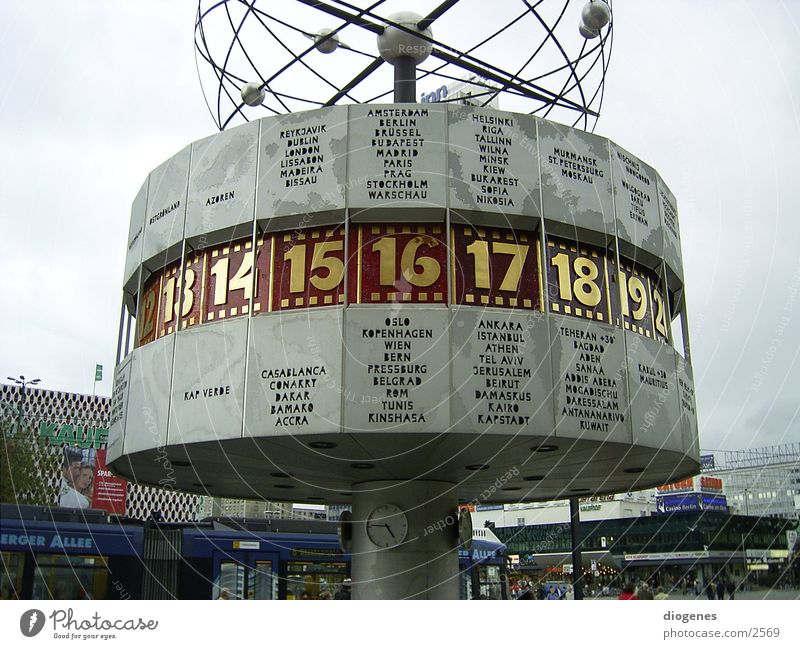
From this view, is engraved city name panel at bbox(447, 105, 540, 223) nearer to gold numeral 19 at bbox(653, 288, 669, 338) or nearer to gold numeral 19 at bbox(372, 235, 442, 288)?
gold numeral 19 at bbox(372, 235, 442, 288)

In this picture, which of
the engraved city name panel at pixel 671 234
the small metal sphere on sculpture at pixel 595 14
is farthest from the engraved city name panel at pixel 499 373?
the small metal sphere on sculpture at pixel 595 14

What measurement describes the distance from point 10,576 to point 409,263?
929cm

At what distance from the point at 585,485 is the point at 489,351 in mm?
7634

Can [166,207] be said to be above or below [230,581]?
above

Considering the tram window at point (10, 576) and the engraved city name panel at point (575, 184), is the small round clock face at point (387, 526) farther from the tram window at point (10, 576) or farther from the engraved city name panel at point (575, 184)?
the tram window at point (10, 576)

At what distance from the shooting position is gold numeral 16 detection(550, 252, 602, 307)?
13.4m

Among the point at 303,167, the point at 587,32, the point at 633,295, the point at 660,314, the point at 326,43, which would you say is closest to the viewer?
the point at 303,167

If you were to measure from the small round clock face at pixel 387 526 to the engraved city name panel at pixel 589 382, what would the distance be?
4.27 meters

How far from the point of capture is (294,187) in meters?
13.2

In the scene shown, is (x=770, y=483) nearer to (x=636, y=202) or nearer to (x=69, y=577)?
(x=636, y=202)

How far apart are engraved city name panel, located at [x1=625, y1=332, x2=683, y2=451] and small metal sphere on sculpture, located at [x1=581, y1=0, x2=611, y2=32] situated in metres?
6.90

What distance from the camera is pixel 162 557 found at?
19234 millimetres

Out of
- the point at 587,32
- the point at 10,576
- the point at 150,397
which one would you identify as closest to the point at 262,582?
the point at 10,576
